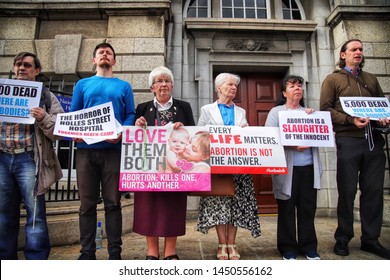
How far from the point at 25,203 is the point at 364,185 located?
375 centimetres

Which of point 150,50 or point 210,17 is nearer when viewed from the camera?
point 150,50

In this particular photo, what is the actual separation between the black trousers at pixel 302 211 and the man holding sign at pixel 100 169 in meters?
1.80

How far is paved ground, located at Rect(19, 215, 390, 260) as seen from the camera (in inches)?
125

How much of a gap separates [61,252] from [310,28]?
6792 mm

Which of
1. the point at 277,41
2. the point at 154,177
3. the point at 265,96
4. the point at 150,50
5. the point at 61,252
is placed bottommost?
the point at 61,252

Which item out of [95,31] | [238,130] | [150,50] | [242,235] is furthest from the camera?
[95,31]

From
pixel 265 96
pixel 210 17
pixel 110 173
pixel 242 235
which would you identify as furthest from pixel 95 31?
pixel 242 235

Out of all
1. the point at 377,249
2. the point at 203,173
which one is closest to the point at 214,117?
the point at 203,173

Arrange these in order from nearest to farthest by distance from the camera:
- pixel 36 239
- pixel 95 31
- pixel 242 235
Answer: pixel 36 239
pixel 242 235
pixel 95 31

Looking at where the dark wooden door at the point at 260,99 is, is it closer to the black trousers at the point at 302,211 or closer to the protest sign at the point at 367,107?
the black trousers at the point at 302,211

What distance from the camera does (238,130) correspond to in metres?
2.96

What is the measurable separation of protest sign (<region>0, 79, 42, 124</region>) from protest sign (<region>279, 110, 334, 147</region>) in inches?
102

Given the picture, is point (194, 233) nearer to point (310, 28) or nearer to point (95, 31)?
point (95, 31)
